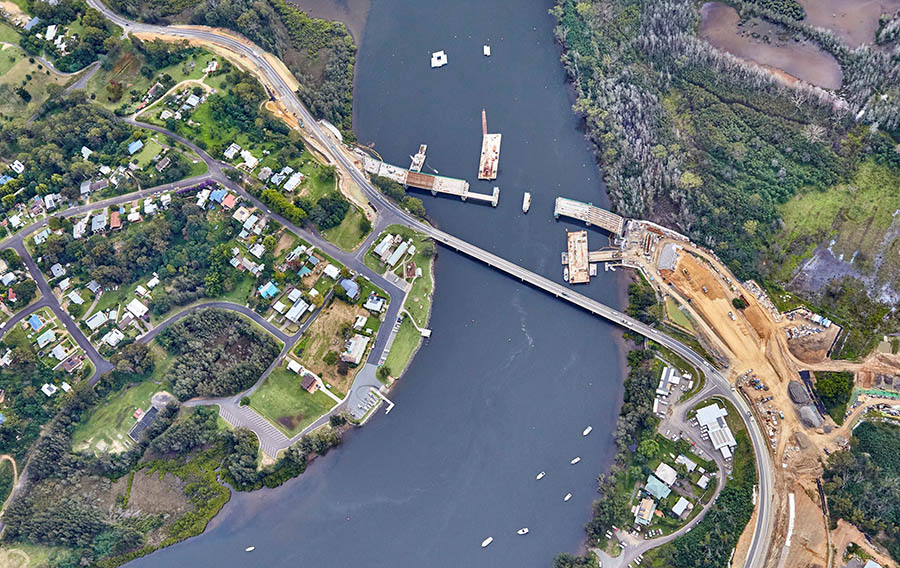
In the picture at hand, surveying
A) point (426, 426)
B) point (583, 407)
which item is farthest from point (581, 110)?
point (426, 426)

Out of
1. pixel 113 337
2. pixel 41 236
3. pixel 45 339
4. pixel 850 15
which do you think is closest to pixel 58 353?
pixel 45 339

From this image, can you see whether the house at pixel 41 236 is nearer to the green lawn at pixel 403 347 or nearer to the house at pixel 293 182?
the house at pixel 293 182

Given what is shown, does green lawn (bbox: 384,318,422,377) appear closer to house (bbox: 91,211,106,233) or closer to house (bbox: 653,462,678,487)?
house (bbox: 653,462,678,487)

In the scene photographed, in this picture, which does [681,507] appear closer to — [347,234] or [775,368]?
[775,368]

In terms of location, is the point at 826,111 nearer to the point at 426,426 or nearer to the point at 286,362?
the point at 426,426

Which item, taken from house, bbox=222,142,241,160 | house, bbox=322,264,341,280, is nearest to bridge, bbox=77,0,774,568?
house, bbox=222,142,241,160

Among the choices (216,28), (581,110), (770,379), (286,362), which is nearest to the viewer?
(770,379)
